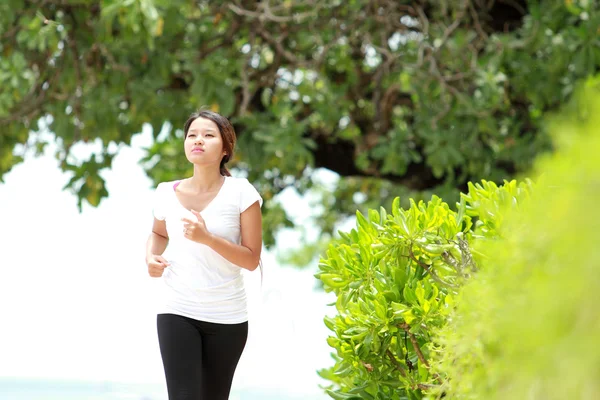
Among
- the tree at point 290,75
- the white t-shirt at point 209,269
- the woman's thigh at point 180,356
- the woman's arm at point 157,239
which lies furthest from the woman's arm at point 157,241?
the tree at point 290,75

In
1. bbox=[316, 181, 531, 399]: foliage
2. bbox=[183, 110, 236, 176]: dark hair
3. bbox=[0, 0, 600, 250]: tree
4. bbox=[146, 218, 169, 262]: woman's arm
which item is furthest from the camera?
bbox=[0, 0, 600, 250]: tree

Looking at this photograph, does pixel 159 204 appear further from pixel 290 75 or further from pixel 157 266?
pixel 290 75

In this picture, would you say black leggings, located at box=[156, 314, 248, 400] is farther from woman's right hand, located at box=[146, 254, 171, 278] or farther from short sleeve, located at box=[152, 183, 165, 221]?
short sleeve, located at box=[152, 183, 165, 221]

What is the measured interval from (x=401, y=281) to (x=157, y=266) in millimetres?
908

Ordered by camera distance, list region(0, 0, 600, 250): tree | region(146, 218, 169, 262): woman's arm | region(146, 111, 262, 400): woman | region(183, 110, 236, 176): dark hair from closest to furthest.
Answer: region(146, 111, 262, 400): woman, region(183, 110, 236, 176): dark hair, region(146, 218, 169, 262): woman's arm, region(0, 0, 600, 250): tree

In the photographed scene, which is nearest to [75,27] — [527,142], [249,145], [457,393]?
[249,145]

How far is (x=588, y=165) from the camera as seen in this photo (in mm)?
1187

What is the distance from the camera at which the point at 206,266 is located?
323 centimetres

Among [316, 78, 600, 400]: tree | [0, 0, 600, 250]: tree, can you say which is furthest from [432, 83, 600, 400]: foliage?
[0, 0, 600, 250]: tree

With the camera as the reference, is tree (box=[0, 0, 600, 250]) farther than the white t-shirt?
Yes

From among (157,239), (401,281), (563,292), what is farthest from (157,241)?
(563,292)

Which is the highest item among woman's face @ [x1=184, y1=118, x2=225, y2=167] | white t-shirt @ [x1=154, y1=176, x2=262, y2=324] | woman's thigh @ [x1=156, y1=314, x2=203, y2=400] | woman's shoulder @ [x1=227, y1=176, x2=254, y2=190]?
woman's face @ [x1=184, y1=118, x2=225, y2=167]

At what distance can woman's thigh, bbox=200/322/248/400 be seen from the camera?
326 centimetres

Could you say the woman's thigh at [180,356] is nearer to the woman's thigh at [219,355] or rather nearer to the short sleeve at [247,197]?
the woman's thigh at [219,355]
